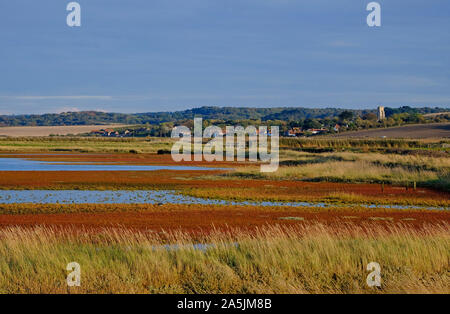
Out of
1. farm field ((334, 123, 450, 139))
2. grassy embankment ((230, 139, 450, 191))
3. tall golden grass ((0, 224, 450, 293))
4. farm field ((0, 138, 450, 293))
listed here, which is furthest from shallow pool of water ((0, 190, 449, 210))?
farm field ((334, 123, 450, 139))

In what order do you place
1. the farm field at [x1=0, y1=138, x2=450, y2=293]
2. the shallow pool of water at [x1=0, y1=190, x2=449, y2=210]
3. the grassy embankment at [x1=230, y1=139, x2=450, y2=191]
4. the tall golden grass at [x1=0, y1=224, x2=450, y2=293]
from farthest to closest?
1. the grassy embankment at [x1=230, y1=139, x2=450, y2=191]
2. the shallow pool of water at [x1=0, y1=190, x2=449, y2=210]
3. the farm field at [x1=0, y1=138, x2=450, y2=293]
4. the tall golden grass at [x1=0, y1=224, x2=450, y2=293]

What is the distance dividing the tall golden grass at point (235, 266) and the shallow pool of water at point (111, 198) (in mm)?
13939

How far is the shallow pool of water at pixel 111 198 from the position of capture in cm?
2894

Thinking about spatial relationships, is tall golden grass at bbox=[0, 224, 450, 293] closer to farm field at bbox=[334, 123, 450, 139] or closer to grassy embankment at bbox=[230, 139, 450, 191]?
grassy embankment at bbox=[230, 139, 450, 191]

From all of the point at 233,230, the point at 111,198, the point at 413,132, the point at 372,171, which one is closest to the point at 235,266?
the point at 233,230

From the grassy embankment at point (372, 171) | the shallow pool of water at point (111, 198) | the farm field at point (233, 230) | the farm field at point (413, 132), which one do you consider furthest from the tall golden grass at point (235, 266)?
the farm field at point (413, 132)

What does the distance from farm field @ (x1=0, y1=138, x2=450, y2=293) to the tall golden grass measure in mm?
38

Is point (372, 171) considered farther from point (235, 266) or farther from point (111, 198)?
point (235, 266)

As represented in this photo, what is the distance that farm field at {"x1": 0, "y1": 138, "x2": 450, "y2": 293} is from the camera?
11602mm

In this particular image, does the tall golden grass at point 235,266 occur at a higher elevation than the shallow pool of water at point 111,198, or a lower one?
higher

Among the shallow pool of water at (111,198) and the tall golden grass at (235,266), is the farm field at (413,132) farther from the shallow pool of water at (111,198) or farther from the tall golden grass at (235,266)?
the tall golden grass at (235,266)

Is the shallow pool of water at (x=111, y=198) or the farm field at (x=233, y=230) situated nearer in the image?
the farm field at (x=233, y=230)
